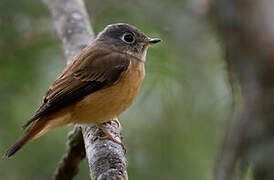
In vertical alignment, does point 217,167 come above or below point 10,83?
below

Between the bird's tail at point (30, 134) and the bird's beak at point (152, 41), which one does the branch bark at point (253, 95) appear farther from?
the bird's tail at point (30, 134)

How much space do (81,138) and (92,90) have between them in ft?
1.42

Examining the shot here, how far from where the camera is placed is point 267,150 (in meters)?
2.71

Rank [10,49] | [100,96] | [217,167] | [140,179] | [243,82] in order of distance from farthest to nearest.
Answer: [10,49] < [140,179] < [100,96] < [243,82] < [217,167]

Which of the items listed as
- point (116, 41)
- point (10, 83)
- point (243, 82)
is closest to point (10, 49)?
point (10, 83)

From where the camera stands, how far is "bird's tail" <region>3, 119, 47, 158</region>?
11.6ft

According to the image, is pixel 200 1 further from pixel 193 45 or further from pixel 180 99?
pixel 180 99

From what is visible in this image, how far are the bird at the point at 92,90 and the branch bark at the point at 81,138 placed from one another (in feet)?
0.43

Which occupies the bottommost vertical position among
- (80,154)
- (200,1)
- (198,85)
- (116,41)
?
(80,154)

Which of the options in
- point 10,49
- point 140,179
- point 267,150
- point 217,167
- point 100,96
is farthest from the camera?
point 10,49

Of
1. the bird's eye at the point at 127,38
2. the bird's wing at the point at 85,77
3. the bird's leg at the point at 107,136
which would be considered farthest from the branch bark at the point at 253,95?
the bird's eye at the point at 127,38

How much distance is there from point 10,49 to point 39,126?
173 centimetres

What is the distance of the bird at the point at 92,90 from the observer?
12.7 ft

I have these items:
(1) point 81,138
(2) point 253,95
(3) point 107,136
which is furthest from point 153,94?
(2) point 253,95
